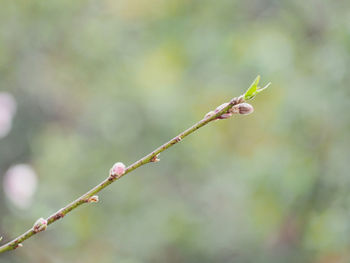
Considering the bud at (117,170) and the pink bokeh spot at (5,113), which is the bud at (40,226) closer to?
the bud at (117,170)

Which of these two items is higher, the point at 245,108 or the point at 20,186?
the point at 20,186

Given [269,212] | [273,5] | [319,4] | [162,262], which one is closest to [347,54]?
[269,212]

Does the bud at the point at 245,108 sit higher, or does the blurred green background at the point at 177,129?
the blurred green background at the point at 177,129

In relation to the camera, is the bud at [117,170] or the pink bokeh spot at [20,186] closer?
the bud at [117,170]

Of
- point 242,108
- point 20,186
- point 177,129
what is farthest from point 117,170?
point 177,129

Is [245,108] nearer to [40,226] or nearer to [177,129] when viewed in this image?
[40,226]

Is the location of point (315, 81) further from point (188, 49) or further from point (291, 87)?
point (188, 49)

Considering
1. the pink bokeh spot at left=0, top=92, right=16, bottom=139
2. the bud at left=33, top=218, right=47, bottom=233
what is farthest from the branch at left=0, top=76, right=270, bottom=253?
the pink bokeh spot at left=0, top=92, right=16, bottom=139

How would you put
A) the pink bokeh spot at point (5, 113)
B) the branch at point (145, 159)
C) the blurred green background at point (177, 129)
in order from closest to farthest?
the branch at point (145, 159) < the pink bokeh spot at point (5, 113) < the blurred green background at point (177, 129)

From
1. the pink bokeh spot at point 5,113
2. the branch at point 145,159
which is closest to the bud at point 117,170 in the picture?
the branch at point 145,159
